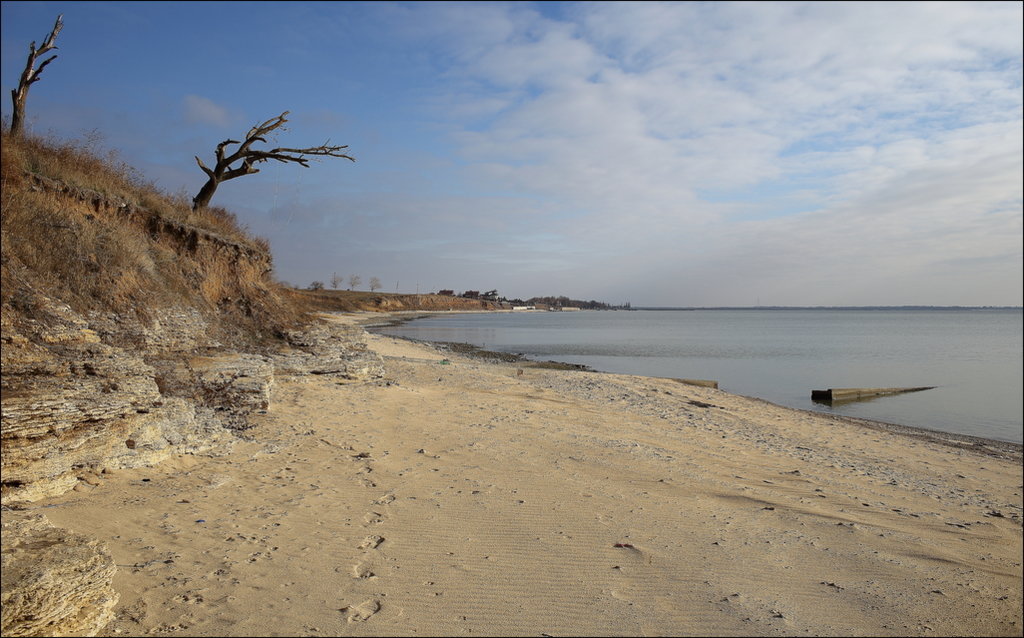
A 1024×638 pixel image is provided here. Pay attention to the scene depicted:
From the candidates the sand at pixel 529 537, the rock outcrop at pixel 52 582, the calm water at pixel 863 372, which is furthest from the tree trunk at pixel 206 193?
the calm water at pixel 863 372

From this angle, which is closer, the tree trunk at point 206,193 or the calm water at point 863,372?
the tree trunk at point 206,193

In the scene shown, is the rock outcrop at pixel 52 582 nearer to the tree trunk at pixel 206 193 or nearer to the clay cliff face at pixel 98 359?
the clay cliff face at pixel 98 359

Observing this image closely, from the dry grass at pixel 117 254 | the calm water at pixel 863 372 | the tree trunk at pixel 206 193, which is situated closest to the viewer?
the dry grass at pixel 117 254

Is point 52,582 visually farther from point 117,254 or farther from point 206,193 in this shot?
point 206,193

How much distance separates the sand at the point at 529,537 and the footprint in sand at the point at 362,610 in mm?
14

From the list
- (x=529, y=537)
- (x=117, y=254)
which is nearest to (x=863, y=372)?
(x=529, y=537)

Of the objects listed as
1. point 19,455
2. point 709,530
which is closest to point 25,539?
point 19,455

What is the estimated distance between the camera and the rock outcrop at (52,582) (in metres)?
2.79

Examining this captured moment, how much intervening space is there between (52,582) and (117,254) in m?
5.66

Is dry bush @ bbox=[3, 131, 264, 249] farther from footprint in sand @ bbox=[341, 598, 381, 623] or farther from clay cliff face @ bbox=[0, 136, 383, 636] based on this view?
footprint in sand @ bbox=[341, 598, 381, 623]

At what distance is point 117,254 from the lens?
715 cm

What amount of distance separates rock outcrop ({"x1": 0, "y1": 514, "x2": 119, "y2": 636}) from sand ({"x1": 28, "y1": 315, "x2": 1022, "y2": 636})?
0.21 metres

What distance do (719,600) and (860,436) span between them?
10247 millimetres

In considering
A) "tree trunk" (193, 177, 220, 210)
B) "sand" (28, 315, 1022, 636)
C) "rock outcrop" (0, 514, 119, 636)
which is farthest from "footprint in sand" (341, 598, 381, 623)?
"tree trunk" (193, 177, 220, 210)
